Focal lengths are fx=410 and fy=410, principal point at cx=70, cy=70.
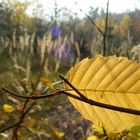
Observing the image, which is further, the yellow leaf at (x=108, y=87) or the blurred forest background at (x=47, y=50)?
the blurred forest background at (x=47, y=50)

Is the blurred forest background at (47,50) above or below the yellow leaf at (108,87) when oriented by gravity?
below

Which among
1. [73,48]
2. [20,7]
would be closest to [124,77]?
[20,7]

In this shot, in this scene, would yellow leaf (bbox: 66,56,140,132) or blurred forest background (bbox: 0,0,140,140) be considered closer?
yellow leaf (bbox: 66,56,140,132)

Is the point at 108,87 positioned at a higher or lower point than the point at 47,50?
higher

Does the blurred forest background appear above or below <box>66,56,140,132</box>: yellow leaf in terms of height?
below

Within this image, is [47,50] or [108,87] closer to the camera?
[108,87]

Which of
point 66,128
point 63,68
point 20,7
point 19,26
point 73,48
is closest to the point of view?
point 66,128

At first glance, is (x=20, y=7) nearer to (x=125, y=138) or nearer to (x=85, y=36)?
(x=85, y=36)

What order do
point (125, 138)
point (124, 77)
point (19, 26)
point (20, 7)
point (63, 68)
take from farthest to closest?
point (19, 26)
point (20, 7)
point (63, 68)
point (125, 138)
point (124, 77)
